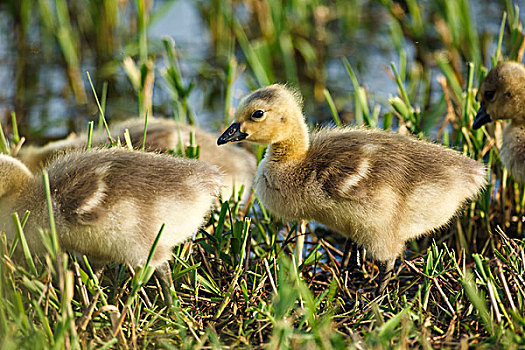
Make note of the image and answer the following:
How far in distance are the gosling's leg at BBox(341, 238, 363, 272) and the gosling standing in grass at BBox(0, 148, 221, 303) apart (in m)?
0.80

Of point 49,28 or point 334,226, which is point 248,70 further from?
point 334,226

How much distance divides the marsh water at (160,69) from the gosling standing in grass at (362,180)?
2.12m

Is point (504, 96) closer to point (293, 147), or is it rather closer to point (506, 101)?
point (506, 101)

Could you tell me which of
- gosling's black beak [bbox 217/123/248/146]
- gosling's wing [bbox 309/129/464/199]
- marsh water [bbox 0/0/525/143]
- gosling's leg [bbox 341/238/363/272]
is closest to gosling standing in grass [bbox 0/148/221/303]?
gosling's black beak [bbox 217/123/248/146]

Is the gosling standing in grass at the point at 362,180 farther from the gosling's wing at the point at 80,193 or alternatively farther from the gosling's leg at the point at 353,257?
the gosling's wing at the point at 80,193

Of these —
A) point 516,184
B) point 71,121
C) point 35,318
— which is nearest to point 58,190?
point 35,318

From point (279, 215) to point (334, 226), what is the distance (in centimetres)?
25

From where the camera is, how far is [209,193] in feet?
10.8

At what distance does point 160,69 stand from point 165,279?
333 centimetres

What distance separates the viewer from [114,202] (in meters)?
3.04

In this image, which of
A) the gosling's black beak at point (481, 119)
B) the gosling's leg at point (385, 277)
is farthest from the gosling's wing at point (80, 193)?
the gosling's black beak at point (481, 119)

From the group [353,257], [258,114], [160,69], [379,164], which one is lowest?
[353,257]

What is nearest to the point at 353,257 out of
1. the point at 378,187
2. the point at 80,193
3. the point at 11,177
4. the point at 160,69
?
the point at 378,187

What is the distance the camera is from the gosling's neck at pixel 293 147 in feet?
11.6
